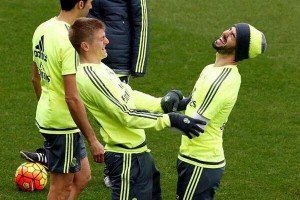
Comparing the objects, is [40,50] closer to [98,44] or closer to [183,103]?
[98,44]

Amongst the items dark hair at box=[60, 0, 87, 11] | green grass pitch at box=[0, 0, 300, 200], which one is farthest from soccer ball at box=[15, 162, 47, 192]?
dark hair at box=[60, 0, 87, 11]

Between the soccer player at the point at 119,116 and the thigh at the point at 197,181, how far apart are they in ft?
0.77

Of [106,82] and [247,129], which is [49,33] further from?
[247,129]

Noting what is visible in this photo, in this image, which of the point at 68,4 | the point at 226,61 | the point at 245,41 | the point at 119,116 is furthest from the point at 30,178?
the point at 245,41

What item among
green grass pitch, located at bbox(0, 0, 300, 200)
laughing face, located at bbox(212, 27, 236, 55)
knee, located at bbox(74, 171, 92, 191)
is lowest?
green grass pitch, located at bbox(0, 0, 300, 200)

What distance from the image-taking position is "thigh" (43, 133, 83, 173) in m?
7.62

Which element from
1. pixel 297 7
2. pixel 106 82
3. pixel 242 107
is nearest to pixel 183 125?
pixel 106 82

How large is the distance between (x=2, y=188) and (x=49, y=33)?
8.41 feet

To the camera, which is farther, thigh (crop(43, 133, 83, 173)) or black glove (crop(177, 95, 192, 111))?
thigh (crop(43, 133, 83, 173))

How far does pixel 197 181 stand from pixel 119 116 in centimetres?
91

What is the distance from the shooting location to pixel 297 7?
19.0 metres

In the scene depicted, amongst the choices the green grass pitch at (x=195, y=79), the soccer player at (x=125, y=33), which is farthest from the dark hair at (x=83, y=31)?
the soccer player at (x=125, y=33)

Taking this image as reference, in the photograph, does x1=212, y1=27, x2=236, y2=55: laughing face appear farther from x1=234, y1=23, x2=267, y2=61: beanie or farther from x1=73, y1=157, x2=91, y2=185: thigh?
x1=73, y1=157, x2=91, y2=185: thigh

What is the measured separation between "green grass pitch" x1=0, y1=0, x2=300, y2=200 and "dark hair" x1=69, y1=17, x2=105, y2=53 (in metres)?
1.74
